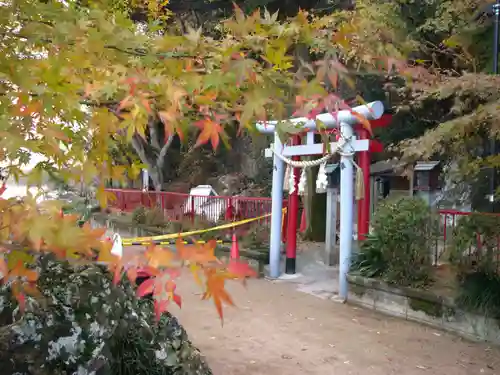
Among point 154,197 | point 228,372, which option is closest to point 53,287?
point 228,372

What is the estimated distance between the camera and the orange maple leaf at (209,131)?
1884mm

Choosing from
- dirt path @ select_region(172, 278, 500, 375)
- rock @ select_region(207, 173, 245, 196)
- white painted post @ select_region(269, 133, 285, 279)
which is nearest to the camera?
dirt path @ select_region(172, 278, 500, 375)

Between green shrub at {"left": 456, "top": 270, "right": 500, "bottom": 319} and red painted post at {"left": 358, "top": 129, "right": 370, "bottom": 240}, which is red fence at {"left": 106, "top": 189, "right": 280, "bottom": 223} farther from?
green shrub at {"left": 456, "top": 270, "right": 500, "bottom": 319}

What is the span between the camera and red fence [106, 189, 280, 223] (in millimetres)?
11391

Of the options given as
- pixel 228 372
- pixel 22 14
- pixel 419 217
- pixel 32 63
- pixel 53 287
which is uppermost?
pixel 22 14

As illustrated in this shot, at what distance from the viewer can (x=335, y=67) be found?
Result: 6.33ft

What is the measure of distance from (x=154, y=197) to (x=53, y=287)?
11.7 meters

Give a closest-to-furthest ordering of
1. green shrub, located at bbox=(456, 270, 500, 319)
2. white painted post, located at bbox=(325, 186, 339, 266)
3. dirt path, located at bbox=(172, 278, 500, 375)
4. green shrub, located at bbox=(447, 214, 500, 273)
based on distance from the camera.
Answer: dirt path, located at bbox=(172, 278, 500, 375), green shrub, located at bbox=(456, 270, 500, 319), green shrub, located at bbox=(447, 214, 500, 273), white painted post, located at bbox=(325, 186, 339, 266)

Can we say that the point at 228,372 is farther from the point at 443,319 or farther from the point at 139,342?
the point at 443,319

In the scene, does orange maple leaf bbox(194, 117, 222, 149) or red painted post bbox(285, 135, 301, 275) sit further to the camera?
red painted post bbox(285, 135, 301, 275)

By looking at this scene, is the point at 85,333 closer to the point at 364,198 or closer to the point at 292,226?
the point at 364,198

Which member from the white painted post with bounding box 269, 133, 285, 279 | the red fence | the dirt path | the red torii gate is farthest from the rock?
the dirt path

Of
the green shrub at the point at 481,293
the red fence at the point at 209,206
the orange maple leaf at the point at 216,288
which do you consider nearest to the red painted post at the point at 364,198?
the green shrub at the point at 481,293

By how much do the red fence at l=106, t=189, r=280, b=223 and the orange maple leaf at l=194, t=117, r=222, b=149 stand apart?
9.01 meters
